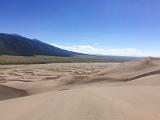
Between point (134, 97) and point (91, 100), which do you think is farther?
point (134, 97)

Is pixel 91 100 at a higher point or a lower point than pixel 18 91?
higher

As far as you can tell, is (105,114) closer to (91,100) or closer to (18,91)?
(91,100)

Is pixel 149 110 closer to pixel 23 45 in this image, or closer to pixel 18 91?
pixel 18 91

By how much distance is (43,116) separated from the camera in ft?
18.5

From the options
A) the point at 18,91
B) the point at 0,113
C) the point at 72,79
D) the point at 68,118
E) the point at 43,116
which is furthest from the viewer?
the point at 72,79

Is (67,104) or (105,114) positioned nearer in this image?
(105,114)

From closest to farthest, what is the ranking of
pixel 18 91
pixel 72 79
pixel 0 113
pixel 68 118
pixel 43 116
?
pixel 68 118 < pixel 43 116 < pixel 0 113 < pixel 18 91 < pixel 72 79

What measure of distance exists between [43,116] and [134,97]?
302cm

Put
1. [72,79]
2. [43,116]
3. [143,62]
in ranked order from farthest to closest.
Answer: [143,62] < [72,79] < [43,116]

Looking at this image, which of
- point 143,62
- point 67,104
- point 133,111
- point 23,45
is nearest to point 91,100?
point 67,104

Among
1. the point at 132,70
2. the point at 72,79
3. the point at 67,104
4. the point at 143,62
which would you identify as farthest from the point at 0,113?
the point at 143,62

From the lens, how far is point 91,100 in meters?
6.61

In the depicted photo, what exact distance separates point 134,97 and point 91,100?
157 centimetres

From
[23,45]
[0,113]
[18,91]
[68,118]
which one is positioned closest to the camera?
[68,118]
